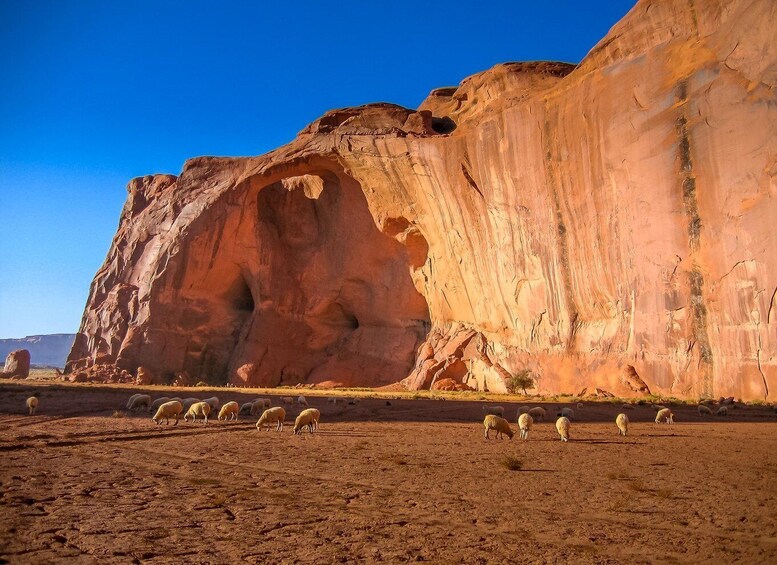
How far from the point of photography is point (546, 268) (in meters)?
32.2

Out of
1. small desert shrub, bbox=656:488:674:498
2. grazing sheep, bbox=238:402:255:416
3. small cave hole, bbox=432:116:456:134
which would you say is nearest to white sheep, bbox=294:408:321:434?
grazing sheep, bbox=238:402:255:416

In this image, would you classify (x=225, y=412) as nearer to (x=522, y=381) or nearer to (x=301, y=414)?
(x=301, y=414)

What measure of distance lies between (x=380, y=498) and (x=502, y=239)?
28.9 meters

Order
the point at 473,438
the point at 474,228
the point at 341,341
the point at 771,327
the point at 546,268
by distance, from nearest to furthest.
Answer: the point at 473,438, the point at 771,327, the point at 546,268, the point at 474,228, the point at 341,341

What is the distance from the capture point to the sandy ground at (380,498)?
5.23 m

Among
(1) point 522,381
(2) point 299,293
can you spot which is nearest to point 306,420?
(1) point 522,381

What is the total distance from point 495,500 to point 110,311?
4880 cm

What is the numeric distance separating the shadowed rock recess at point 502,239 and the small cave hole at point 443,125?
15 cm

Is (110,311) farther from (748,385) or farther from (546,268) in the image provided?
(748,385)

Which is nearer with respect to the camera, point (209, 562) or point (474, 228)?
point (209, 562)

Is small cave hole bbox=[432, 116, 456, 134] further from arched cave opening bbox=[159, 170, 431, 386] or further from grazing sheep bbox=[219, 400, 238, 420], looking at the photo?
grazing sheep bbox=[219, 400, 238, 420]

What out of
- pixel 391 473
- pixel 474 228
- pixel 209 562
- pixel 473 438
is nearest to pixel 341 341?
pixel 474 228

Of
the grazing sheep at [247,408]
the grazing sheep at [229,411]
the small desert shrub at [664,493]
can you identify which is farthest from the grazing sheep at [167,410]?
the small desert shrub at [664,493]

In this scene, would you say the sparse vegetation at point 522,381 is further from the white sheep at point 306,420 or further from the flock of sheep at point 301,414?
the white sheep at point 306,420
